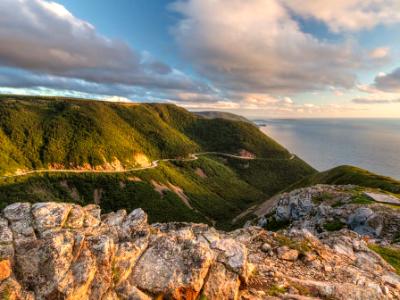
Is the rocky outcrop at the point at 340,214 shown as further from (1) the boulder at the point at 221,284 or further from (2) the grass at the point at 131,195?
(2) the grass at the point at 131,195

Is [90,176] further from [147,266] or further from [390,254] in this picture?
[147,266]

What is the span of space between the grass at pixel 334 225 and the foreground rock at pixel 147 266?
44.3ft

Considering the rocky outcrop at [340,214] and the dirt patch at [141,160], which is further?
the dirt patch at [141,160]

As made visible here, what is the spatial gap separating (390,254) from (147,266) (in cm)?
1869

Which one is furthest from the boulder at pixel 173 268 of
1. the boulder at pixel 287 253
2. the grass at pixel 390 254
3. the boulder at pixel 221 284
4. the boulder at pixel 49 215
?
the grass at pixel 390 254

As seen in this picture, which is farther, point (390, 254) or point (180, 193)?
point (180, 193)

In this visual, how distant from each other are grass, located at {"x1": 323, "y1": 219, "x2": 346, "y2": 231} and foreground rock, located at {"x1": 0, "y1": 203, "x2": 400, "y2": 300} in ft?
44.3

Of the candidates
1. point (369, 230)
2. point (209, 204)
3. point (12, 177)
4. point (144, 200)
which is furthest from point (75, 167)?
point (369, 230)

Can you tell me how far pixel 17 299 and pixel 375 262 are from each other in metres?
20.0

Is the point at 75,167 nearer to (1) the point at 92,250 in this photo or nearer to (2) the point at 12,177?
(2) the point at 12,177

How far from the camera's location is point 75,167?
156875 mm

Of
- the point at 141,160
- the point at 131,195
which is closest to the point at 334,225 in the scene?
the point at 131,195

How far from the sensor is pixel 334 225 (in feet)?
103

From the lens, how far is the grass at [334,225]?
101 feet
